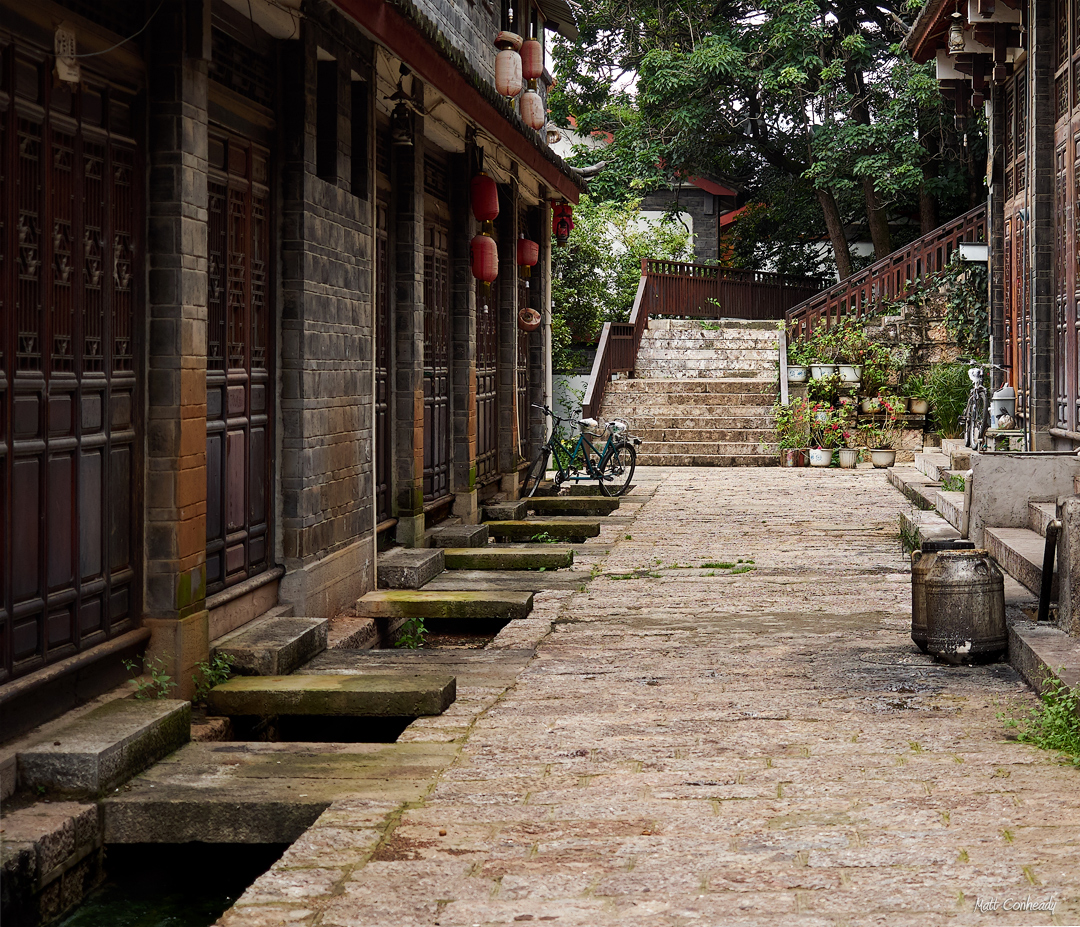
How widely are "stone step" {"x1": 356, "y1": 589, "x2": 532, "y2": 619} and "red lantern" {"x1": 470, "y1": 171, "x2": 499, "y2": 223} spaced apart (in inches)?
180

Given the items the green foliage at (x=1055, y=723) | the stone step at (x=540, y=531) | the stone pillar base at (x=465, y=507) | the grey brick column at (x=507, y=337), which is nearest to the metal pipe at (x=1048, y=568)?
the green foliage at (x=1055, y=723)

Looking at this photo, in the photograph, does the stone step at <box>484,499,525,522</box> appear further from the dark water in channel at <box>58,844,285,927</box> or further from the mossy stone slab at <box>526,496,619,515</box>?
the dark water in channel at <box>58,844,285,927</box>

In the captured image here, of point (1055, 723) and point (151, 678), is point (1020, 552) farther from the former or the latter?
point (151, 678)

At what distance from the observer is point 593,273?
28.9 m

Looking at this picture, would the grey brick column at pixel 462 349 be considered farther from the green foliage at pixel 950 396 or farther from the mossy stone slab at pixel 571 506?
the green foliage at pixel 950 396

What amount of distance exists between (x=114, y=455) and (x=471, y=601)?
336 centimetres

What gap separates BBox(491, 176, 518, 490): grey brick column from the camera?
46.9 ft

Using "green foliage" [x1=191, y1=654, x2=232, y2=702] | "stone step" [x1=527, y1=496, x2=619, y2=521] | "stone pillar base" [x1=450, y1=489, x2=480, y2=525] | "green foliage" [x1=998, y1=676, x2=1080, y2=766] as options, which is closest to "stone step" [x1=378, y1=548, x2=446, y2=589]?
"stone pillar base" [x1=450, y1=489, x2=480, y2=525]

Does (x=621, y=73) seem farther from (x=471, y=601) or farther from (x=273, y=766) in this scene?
(x=273, y=766)

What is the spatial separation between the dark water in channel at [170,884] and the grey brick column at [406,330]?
17.6 feet

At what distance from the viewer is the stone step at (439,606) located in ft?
Answer: 27.6

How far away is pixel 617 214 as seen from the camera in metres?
29.5

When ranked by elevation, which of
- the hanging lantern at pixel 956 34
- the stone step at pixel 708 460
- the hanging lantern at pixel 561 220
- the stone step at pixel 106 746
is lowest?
the stone step at pixel 106 746

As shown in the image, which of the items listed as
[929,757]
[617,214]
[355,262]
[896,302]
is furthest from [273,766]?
[617,214]
